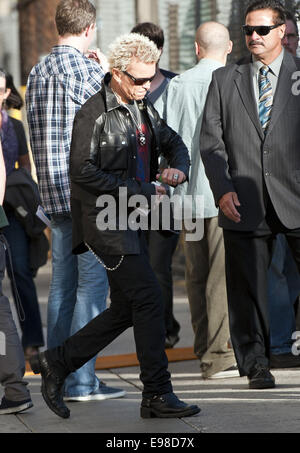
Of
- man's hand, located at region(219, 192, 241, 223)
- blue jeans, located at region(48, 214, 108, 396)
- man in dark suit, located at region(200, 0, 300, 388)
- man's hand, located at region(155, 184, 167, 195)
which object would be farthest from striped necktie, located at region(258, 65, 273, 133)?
blue jeans, located at region(48, 214, 108, 396)

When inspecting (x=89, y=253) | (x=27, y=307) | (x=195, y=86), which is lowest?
(x=27, y=307)

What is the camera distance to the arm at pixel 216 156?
6.04 m

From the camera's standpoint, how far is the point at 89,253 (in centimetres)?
605

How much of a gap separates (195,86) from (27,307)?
1948 mm

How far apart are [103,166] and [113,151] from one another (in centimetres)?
9

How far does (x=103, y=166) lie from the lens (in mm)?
5477

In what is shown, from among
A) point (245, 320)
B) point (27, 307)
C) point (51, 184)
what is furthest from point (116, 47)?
point (27, 307)

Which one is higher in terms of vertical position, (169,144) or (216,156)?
(169,144)

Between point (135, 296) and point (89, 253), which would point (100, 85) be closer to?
point (89, 253)

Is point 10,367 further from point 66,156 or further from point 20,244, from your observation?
point 20,244

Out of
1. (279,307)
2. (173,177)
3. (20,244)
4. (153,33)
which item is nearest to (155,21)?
(153,33)

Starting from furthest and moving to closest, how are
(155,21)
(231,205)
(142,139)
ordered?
(155,21)
(231,205)
(142,139)

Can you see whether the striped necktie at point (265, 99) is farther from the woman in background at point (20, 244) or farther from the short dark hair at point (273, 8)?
the woman in background at point (20, 244)

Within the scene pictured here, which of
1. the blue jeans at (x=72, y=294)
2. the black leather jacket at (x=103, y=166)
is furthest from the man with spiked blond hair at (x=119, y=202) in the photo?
the blue jeans at (x=72, y=294)
